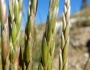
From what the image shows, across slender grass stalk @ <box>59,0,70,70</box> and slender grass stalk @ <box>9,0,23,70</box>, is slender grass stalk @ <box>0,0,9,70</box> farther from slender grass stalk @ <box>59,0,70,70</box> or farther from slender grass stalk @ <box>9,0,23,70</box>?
slender grass stalk @ <box>59,0,70,70</box>

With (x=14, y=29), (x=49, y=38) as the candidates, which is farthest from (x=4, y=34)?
(x=49, y=38)

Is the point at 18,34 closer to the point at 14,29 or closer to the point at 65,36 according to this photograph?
the point at 14,29

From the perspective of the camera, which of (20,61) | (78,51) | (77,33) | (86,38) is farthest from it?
(77,33)

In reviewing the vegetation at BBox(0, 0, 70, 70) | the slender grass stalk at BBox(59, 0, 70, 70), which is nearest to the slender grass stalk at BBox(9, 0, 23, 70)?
the vegetation at BBox(0, 0, 70, 70)

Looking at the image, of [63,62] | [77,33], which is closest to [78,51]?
[77,33]

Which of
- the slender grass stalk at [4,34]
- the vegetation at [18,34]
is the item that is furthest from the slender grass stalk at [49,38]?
the slender grass stalk at [4,34]

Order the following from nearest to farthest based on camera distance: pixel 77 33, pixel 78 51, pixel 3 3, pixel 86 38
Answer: pixel 3 3 → pixel 78 51 → pixel 86 38 → pixel 77 33

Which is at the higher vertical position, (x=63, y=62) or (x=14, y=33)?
(x=14, y=33)

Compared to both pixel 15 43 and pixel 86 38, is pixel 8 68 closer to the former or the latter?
pixel 15 43
